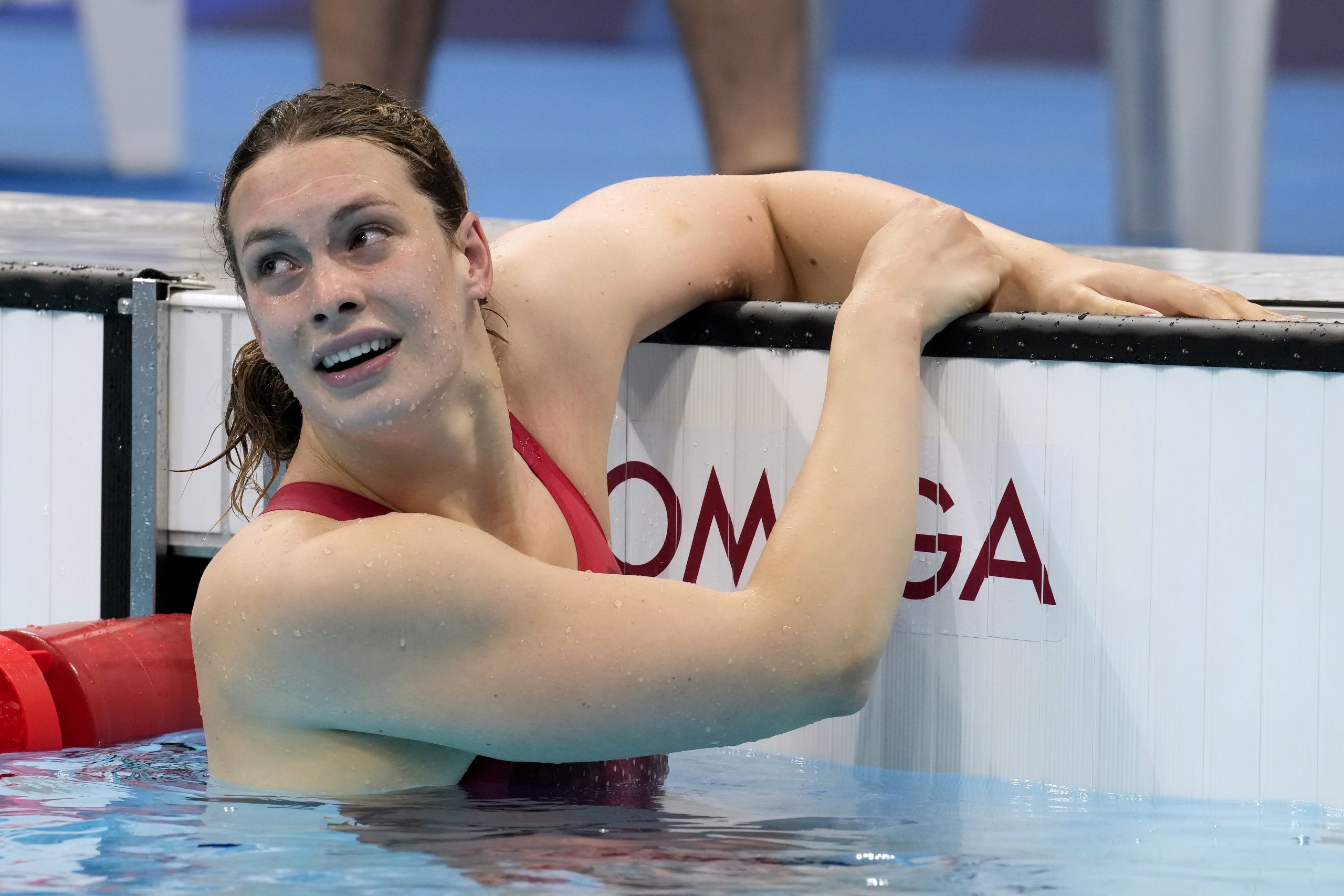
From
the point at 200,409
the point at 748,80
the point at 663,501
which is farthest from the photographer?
the point at 748,80

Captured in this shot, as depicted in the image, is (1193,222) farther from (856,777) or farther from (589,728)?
(589,728)

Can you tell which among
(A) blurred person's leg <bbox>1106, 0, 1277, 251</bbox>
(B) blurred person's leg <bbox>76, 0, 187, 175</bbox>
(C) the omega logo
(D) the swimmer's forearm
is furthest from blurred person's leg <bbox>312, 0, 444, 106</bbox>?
(B) blurred person's leg <bbox>76, 0, 187, 175</bbox>

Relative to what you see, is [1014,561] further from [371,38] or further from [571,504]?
[371,38]

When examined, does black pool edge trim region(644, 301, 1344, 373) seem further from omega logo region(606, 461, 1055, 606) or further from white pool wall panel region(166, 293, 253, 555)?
white pool wall panel region(166, 293, 253, 555)

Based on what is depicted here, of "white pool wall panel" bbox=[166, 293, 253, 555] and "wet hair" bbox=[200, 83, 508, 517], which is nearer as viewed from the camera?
"wet hair" bbox=[200, 83, 508, 517]

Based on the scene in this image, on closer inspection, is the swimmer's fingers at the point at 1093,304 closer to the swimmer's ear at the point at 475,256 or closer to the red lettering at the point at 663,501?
the red lettering at the point at 663,501

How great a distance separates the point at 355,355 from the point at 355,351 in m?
0.01

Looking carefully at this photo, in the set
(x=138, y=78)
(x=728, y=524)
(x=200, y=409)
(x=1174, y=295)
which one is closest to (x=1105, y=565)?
(x=1174, y=295)

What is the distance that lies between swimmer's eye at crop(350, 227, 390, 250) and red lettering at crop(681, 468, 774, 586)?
0.52 metres

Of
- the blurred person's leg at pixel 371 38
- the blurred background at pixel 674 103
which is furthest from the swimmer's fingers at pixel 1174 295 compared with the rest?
the blurred background at pixel 674 103

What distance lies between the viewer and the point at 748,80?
250 centimetres

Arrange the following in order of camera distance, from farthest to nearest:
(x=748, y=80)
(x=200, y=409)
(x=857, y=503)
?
(x=748, y=80) → (x=200, y=409) → (x=857, y=503)

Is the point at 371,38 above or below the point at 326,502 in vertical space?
above

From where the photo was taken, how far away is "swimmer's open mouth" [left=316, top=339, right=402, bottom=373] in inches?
51.0
